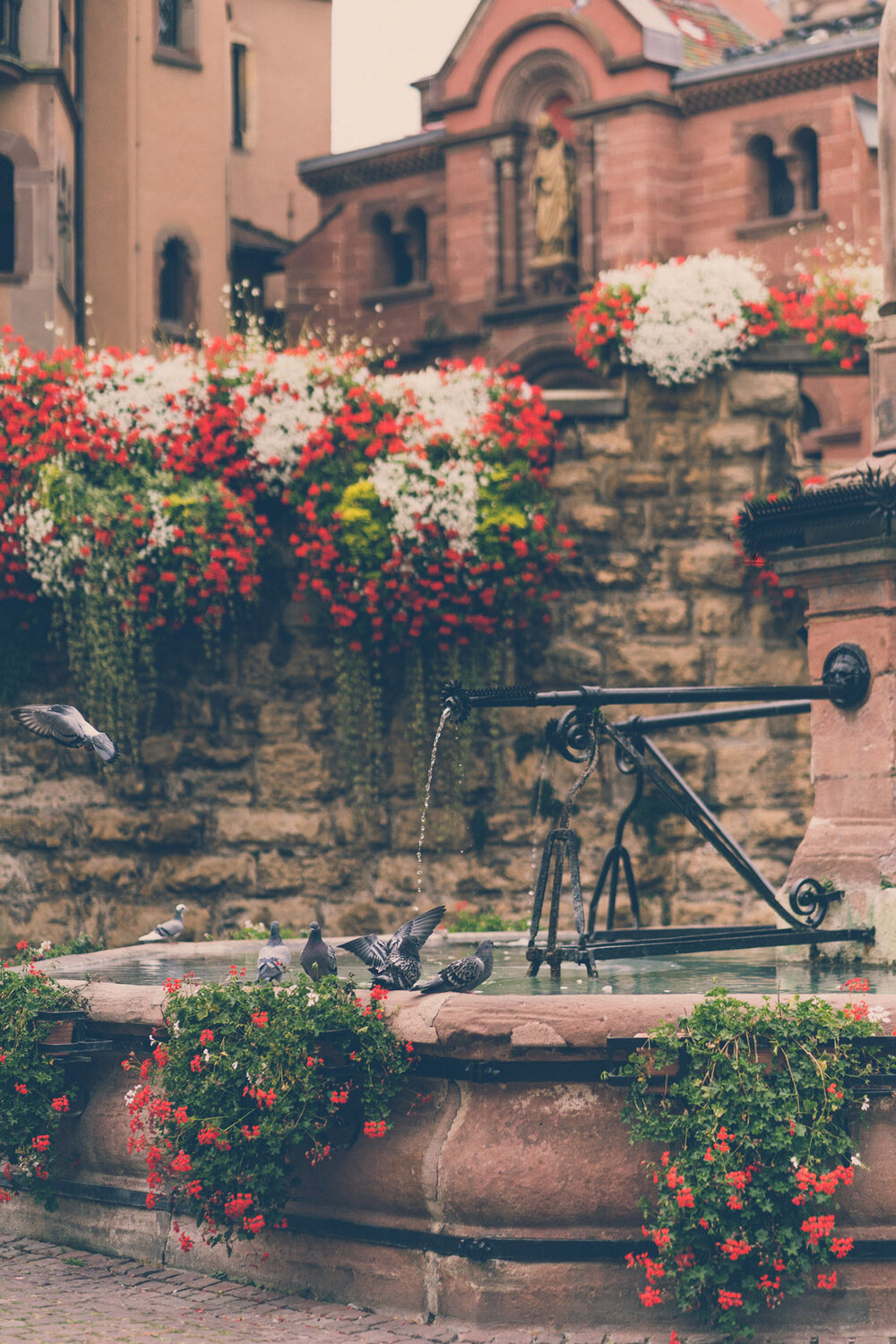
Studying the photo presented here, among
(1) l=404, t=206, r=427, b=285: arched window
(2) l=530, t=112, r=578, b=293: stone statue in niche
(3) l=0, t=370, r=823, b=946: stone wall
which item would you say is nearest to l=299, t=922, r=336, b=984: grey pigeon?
(3) l=0, t=370, r=823, b=946: stone wall

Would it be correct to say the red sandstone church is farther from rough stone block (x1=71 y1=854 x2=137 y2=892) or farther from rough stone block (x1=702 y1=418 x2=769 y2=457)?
rough stone block (x1=71 y1=854 x2=137 y2=892)

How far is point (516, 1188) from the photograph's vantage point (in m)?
5.80

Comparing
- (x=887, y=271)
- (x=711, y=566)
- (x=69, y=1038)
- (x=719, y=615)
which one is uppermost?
(x=887, y=271)

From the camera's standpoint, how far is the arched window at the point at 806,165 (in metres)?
23.0

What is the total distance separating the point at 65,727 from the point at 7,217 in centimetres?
1609

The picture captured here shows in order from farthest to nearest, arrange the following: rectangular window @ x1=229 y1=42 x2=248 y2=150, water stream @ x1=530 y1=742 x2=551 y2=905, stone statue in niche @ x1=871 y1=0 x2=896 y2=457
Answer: rectangular window @ x1=229 y1=42 x2=248 y2=150 → water stream @ x1=530 y1=742 x2=551 y2=905 → stone statue in niche @ x1=871 y1=0 x2=896 y2=457

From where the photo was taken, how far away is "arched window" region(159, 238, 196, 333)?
2545cm

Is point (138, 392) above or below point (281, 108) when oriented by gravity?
→ below

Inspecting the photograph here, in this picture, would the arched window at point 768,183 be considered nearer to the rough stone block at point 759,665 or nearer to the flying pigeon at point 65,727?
the rough stone block at point 759,665

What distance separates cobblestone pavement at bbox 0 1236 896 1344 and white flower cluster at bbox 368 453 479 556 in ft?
21.0

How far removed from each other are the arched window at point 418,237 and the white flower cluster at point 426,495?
584 inches

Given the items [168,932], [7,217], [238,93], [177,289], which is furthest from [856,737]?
[238,93]

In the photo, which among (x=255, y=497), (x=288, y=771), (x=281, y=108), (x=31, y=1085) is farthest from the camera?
(x=281, y=108)

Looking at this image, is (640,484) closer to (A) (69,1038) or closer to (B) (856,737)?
(B) (856,737)
